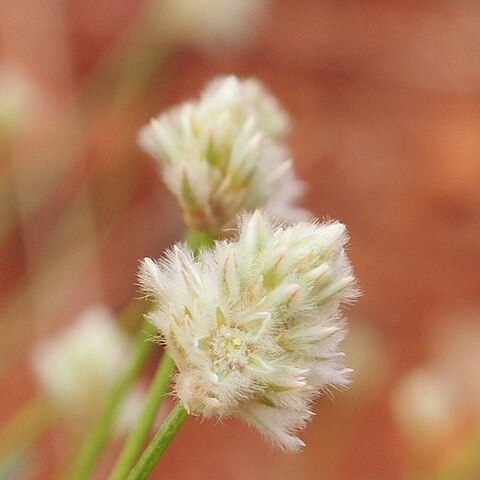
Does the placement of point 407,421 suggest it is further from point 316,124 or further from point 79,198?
point 316,124

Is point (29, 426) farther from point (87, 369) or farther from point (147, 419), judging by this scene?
point (147, 419)

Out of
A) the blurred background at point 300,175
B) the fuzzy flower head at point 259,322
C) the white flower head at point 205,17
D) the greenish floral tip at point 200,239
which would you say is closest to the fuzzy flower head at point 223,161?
the greenish floral tip at point 200,239

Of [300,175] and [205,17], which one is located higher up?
[300,175]

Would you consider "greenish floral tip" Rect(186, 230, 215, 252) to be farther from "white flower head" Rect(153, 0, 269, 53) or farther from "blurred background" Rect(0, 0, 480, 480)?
"white flower head" Rect(153, 0, 269, 53)

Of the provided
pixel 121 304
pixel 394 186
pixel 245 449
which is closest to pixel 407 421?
pixel 245 449

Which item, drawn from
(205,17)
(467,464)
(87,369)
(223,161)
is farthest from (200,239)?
(205,17)
